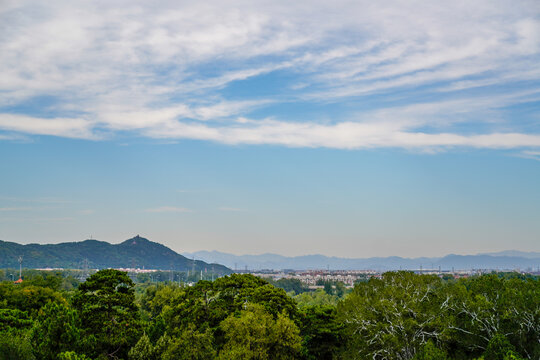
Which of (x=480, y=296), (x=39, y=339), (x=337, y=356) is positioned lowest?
(x=337, y=356)

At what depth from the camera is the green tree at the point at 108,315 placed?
4056 centimetres

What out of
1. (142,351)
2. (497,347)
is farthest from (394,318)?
(142,351)

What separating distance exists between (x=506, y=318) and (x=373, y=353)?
30.1 feet

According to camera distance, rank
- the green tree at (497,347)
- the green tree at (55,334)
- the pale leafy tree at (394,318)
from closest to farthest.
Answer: the green tree at (497,347) → the green tree at (55,334) → the pale leafy tree at (394,318)

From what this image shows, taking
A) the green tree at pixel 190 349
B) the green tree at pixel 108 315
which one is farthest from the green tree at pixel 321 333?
the green tree at pixel 108 315

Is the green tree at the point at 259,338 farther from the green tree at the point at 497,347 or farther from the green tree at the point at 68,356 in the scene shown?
the green tree at the point at 497,347

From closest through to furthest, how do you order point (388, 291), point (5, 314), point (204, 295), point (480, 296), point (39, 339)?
point (39, 339) → point (480, 296) → point (388, 291) → point (5, 314) → point (204, 295)

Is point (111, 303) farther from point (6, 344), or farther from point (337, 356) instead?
point (337, 356)

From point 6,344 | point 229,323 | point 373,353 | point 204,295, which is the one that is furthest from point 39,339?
point 373,353

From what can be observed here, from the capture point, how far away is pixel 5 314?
45500mm

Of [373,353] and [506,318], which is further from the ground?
[506,318]

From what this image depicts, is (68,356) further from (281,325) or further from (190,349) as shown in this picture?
(281,325)

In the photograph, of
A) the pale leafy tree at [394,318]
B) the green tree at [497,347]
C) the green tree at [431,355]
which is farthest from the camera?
the pale leafy tree at [394,318]

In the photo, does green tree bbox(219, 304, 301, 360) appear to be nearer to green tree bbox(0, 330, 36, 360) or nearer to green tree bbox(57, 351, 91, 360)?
green tree bbox(57, 351, 91, 360)
